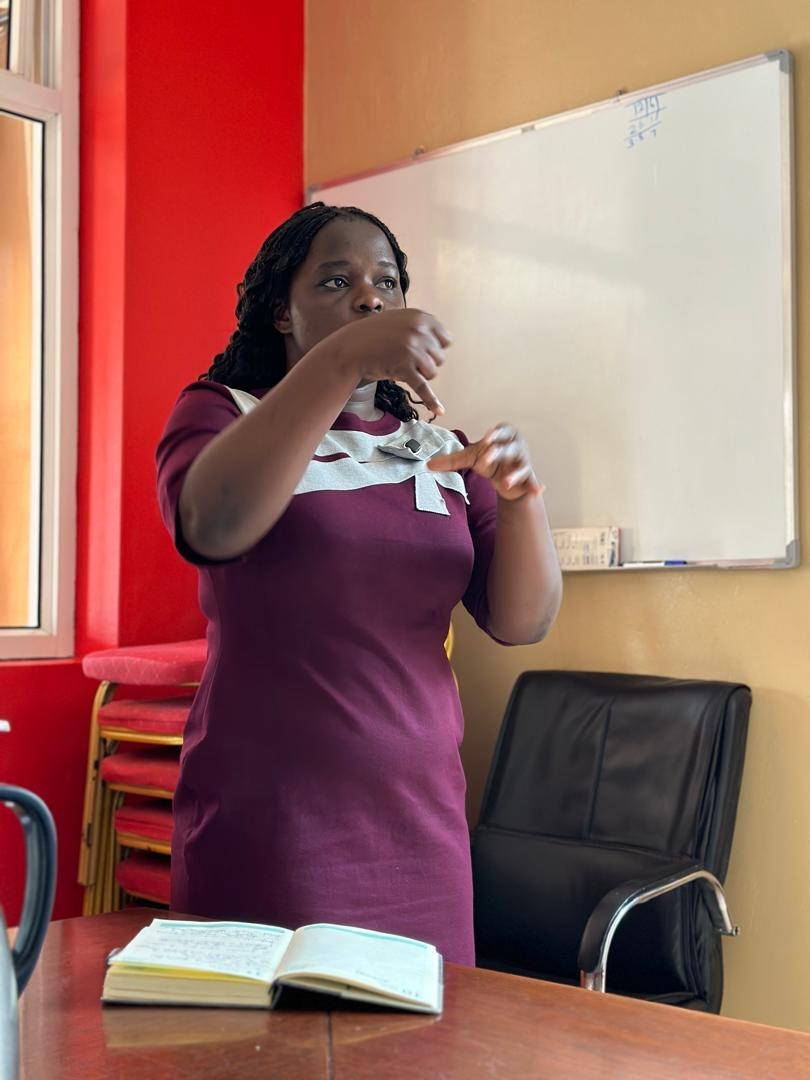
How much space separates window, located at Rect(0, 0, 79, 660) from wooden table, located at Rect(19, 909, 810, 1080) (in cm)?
197

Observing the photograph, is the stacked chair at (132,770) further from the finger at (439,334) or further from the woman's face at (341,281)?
the finger at (439,334)

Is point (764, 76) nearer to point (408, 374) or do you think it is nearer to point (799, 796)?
point (799, 796)

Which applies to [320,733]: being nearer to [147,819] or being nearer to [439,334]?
[439,334]

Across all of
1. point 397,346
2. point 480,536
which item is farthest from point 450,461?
point 480,536

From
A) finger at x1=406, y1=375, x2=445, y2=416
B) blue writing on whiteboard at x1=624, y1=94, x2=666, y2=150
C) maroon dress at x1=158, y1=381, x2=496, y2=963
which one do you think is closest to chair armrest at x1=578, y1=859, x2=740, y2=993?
maroon dress at x1=158, y1=381, x2=496, y2=963

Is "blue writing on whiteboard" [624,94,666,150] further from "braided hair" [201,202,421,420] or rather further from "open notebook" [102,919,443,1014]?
"open notebook" [102,919,443,1014]

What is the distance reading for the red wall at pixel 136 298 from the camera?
2.70 metres

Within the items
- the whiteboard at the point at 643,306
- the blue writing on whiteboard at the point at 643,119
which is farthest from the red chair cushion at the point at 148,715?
the blue writing on whiteboard at the point at 643,119

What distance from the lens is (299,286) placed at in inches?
58.7

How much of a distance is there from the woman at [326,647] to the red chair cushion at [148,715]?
112cm

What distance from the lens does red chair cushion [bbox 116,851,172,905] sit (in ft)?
8.02

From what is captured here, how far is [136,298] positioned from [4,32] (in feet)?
2.44

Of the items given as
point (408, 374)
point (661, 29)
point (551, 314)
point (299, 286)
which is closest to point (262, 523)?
point (408, 374)

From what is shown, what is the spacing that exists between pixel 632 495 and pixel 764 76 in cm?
87
